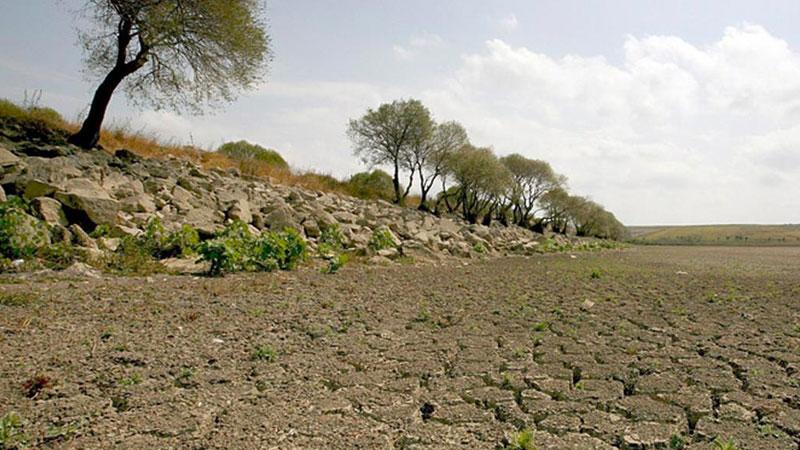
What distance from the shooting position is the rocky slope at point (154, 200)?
782cm

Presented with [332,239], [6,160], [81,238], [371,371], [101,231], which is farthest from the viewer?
[332,239]

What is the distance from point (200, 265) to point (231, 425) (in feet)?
18.9

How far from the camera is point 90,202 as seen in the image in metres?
7.93

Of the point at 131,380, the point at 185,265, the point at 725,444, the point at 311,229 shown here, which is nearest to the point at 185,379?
the point at 131,380

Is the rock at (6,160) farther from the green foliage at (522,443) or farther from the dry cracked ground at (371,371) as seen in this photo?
the green foliage at (522,443)

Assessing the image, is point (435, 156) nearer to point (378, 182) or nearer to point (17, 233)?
point (378, 182)

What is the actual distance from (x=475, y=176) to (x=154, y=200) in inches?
1183

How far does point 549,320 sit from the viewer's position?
5223mm

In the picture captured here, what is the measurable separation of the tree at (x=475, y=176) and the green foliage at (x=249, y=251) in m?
29.9

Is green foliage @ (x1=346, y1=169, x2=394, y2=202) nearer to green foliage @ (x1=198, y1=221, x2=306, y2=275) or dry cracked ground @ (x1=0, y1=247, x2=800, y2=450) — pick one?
green foliage @ (x1=198, y1=221, x2=306, y2=275)

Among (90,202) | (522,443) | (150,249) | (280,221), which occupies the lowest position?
(522,443)

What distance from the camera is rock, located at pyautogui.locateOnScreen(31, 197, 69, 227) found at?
23.6 ft

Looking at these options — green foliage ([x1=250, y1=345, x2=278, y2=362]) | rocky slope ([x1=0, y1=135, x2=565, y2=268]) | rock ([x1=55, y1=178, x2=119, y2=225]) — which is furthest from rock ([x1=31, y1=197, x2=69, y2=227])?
green foliage ([x1=250, y1=345, x2=278, y2=362])

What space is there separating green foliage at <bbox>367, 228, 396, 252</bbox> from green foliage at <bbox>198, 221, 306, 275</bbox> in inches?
140
